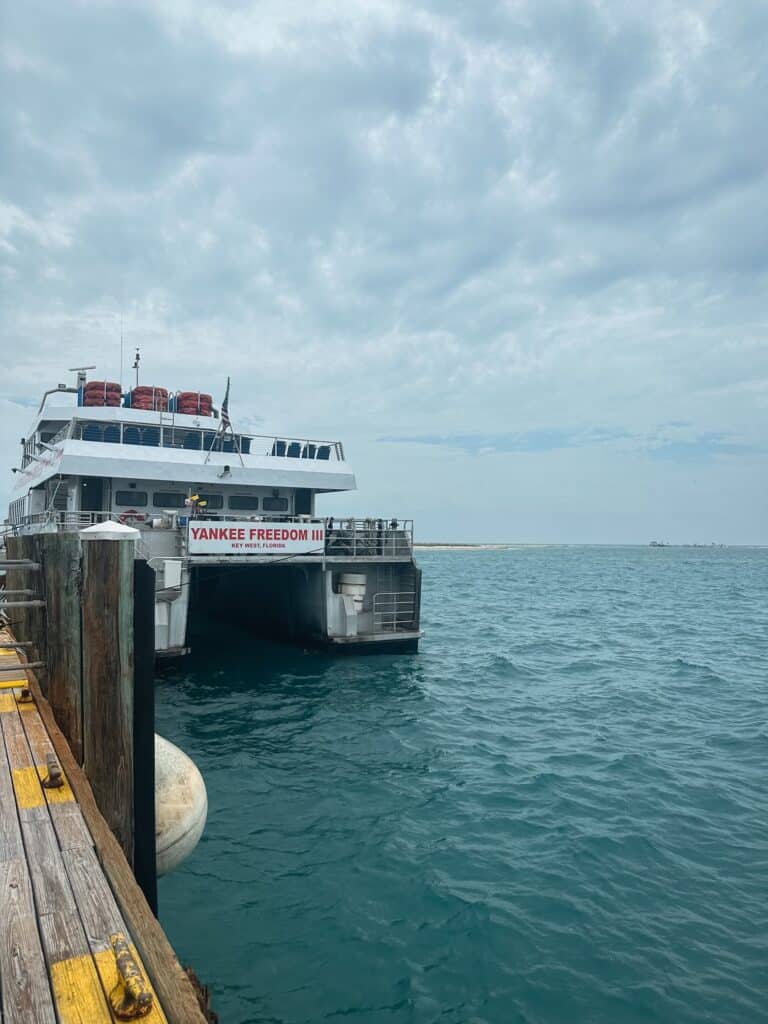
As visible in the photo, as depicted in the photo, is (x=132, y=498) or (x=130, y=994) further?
(x=132, y=498)

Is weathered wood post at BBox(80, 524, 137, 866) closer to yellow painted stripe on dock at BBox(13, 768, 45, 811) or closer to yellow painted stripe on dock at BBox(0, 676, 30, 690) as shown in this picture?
yellow painted stripe on dock at BBox(13, 768, 45, 811)

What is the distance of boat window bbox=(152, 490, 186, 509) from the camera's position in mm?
21531

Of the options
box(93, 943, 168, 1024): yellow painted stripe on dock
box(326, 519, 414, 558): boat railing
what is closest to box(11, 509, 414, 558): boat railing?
box(326, 519, 414, 558): boat railing

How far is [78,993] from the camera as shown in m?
2.66

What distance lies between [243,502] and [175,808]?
18344 mm

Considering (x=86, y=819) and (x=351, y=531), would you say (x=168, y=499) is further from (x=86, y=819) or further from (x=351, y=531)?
(x=86, y=819)

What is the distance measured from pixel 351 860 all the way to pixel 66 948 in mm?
5843

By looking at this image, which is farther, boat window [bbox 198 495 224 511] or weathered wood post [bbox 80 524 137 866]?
boat window [bbox 198 495 224 511]

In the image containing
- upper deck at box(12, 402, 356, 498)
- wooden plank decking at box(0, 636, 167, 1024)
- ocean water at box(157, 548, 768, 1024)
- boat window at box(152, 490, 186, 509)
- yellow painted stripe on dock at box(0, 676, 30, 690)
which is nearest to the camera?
wooden plank decking at box(0, 636, 167, 1024)

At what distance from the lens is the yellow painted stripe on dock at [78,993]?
2543mm

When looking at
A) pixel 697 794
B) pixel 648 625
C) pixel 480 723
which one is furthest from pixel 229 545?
pixel 648 625

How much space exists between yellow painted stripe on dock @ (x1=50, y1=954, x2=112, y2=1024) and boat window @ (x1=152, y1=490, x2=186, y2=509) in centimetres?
1972

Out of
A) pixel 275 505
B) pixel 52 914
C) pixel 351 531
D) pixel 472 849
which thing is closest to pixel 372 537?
pixel 351 531

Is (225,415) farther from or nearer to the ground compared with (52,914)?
farther from the ground
